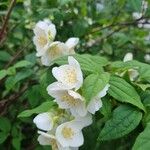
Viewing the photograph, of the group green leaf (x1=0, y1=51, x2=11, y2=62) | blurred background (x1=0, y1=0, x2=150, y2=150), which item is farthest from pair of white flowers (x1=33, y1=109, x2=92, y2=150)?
green leaf (x1=0, y1=51, x2=11, y2=62)

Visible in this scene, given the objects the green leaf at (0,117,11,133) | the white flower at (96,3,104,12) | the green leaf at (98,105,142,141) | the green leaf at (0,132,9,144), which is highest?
the green leaf at (98,105,142,141)

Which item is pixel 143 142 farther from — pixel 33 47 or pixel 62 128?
pixel 33 47

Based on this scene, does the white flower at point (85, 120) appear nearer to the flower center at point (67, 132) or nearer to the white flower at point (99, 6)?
the flower center at point (67, 132)

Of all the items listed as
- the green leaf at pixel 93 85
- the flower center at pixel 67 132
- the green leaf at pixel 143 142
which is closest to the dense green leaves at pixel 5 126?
the flower center at pixel 67 132

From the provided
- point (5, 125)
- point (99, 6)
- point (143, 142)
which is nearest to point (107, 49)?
point (99, 6)

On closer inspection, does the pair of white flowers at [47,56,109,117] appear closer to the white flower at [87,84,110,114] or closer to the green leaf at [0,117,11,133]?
the white flower at [87,84,110,114]

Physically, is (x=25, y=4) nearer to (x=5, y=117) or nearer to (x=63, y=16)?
(x=63, y=16)

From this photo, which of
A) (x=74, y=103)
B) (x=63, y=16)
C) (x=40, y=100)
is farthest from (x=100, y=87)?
(x=63, y=16)
